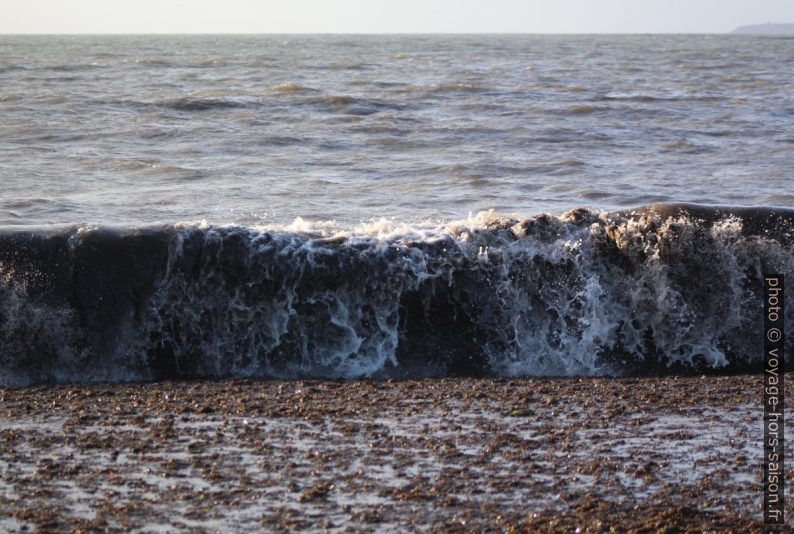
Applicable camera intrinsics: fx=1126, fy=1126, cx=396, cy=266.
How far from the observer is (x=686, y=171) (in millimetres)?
15805

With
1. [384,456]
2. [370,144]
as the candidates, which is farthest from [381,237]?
[370,144]

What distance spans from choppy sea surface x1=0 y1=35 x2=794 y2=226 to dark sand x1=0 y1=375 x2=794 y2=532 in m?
5.07

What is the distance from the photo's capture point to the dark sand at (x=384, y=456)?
5102mm

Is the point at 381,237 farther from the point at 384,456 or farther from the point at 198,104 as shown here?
the point at 198,104

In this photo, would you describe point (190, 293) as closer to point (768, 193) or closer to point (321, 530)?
point (321, 530)

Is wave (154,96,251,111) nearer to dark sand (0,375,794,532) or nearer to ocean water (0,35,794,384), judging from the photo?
ocean water (0,35,794,384)

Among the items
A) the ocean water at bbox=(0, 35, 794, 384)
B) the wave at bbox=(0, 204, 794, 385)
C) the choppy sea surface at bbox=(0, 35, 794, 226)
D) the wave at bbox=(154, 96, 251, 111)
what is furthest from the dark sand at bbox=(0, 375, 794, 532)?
the wave at bbox=(154, 96, 251, 111)

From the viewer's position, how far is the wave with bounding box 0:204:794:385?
825cm

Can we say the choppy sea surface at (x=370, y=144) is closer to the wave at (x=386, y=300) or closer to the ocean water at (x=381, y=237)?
the ocean water at (x=381, y=237)

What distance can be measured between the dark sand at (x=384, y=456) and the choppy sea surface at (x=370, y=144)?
507 centimetres

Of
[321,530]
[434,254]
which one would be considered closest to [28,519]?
[321,530]

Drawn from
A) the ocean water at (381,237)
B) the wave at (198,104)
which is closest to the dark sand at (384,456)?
the ocean water at (381,237)

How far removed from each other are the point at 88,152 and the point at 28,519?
40.4 feet

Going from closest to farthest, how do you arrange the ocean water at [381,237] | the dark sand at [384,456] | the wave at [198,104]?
the dark sand at [384,456], the ocean water at [381,237], the wave at [198,104]
